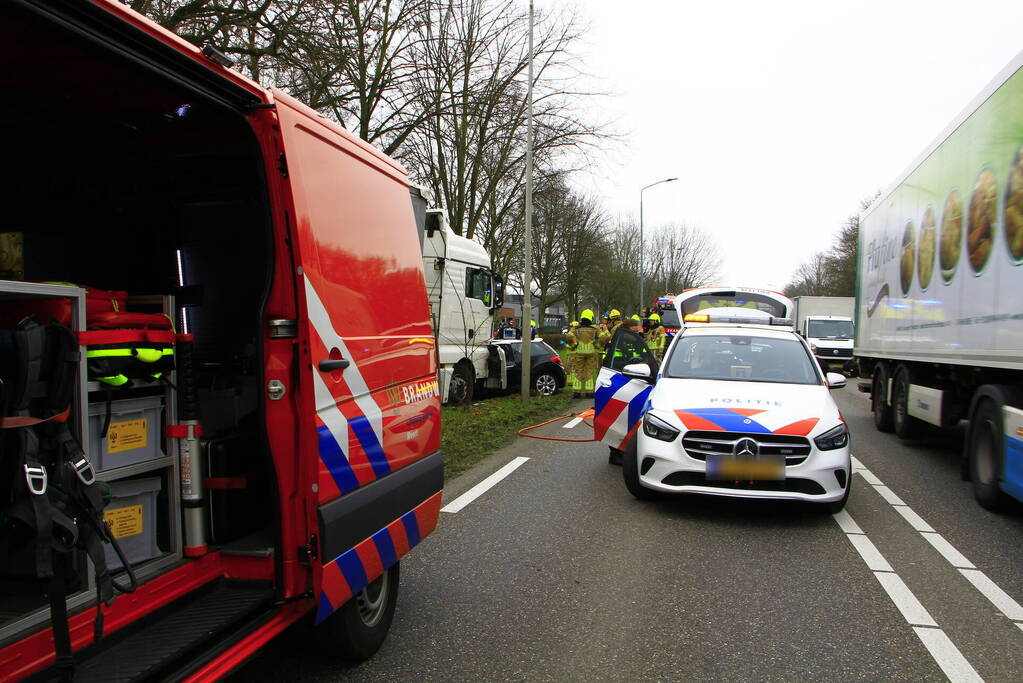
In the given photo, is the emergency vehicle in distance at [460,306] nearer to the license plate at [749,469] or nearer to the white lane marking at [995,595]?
the license plate at [749,469]

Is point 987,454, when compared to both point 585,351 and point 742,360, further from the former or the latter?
point 585,351

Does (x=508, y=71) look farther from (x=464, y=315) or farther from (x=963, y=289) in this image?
(x=963, y=289)

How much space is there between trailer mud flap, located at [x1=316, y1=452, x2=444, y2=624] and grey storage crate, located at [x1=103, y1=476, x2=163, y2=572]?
27.5 inches

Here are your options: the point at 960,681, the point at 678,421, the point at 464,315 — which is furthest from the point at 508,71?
the point at 960,681

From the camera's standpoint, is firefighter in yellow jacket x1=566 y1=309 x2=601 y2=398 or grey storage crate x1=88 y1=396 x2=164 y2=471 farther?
firefighter in yellow jacket x1=566 y1=309 x2=601 y2=398

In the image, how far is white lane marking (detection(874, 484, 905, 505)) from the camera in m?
6.61

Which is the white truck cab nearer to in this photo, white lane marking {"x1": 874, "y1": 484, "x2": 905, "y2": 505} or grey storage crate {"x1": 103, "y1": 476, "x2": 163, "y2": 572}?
white lane marking {"x1": 874, "y1": 484, "x2": 905, "y2": 505}

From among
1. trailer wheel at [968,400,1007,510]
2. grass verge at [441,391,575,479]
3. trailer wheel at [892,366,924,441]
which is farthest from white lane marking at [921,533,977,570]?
trailer wheel at [892,366,924,441]

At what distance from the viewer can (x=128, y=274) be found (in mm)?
3768

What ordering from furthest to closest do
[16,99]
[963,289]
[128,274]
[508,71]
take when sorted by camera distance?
[508,71] → [963,289] → [128,274] → [16,99]

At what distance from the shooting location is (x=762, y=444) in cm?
564

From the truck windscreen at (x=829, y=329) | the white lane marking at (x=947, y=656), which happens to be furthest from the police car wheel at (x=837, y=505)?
the truck windscreen at (x=829, y=329)

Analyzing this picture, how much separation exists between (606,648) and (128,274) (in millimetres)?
3137

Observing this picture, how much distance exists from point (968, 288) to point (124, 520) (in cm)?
712
